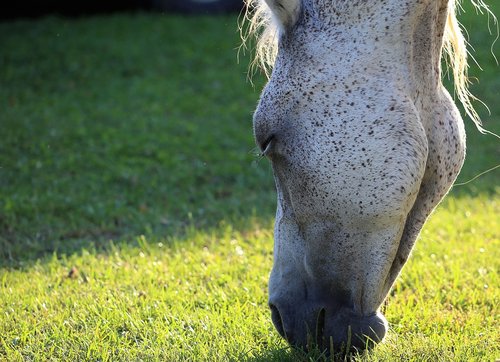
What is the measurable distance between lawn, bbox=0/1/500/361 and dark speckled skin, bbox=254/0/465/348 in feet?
0.75

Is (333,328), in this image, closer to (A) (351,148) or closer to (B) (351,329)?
(B) (351,329)

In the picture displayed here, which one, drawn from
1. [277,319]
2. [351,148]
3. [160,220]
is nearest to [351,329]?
[277,319]

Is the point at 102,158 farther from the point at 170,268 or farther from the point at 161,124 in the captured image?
the point at 170,268

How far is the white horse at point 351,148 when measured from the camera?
8.31 ft

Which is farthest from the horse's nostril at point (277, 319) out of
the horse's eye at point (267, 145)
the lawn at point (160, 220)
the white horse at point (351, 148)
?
the horse's eye at point (267, 145)

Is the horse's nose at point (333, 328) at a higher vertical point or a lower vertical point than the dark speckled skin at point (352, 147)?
lower

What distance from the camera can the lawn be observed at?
10.7ft

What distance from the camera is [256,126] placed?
2.64 meters

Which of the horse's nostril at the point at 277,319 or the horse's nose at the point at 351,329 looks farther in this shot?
the horse's nostril at the point at 277,319

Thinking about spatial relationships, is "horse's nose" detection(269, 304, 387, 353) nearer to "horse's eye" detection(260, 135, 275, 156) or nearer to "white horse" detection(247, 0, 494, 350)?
"white horse" detection(247, 0, 494, 350)

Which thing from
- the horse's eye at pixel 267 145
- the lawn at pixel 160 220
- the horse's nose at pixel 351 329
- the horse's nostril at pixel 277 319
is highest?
the horse's eye at pixel 267 145

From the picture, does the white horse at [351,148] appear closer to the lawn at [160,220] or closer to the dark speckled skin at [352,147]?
the dark speckled skin at [352,147]

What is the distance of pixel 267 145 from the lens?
8.71ft

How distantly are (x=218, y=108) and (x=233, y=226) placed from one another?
330 centimetres
